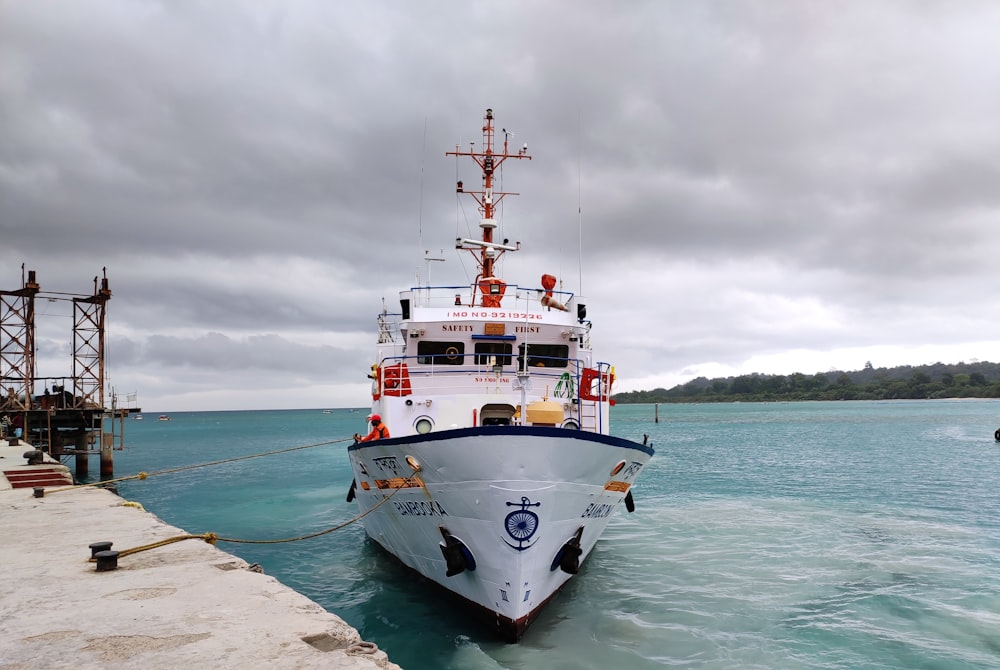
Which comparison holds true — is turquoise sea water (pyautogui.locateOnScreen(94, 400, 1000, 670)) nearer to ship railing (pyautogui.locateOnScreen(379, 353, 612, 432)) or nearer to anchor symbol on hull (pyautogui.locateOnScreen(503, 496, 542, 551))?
anchor symbol on hull (pyautogui.locateOnScreen(503, 496, 542, 551))

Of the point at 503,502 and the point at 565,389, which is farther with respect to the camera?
the point at 565,389

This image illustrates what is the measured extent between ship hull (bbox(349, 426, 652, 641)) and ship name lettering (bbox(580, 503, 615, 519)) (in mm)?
39

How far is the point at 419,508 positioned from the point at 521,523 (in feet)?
7.25

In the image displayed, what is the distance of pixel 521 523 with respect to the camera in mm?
8508

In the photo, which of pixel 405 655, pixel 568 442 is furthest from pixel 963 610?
pixel 405 655

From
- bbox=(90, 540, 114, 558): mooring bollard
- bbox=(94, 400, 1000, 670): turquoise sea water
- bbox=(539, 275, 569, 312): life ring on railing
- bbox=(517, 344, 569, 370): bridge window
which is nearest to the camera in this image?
bbox=(90, 540, 114, 558): mooring bollard

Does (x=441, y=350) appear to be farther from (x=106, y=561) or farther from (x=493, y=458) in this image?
(x=106, y=561)

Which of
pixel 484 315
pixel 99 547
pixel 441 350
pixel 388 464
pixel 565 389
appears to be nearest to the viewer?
pixel 99 547

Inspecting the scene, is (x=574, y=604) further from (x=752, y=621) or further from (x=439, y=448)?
(x=439, y=448)

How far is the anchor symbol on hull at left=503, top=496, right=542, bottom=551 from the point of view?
8477 millimetres

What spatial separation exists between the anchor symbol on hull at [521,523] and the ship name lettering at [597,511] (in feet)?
4.85

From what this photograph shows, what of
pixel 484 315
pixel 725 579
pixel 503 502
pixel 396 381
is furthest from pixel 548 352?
pixel 725 579

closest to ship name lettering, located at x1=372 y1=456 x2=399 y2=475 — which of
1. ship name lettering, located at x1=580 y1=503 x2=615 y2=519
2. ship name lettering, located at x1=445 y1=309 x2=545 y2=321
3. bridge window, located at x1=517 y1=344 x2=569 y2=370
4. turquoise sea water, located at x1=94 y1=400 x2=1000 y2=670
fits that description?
turquoise sea water, located at x1=94 y1=400 x2=1000 y2=670

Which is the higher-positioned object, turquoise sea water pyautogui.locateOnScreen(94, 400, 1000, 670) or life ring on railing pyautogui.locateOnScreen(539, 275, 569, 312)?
life ring on railing pyautogui.locateOnScreen(539, 275, 569, 312)
